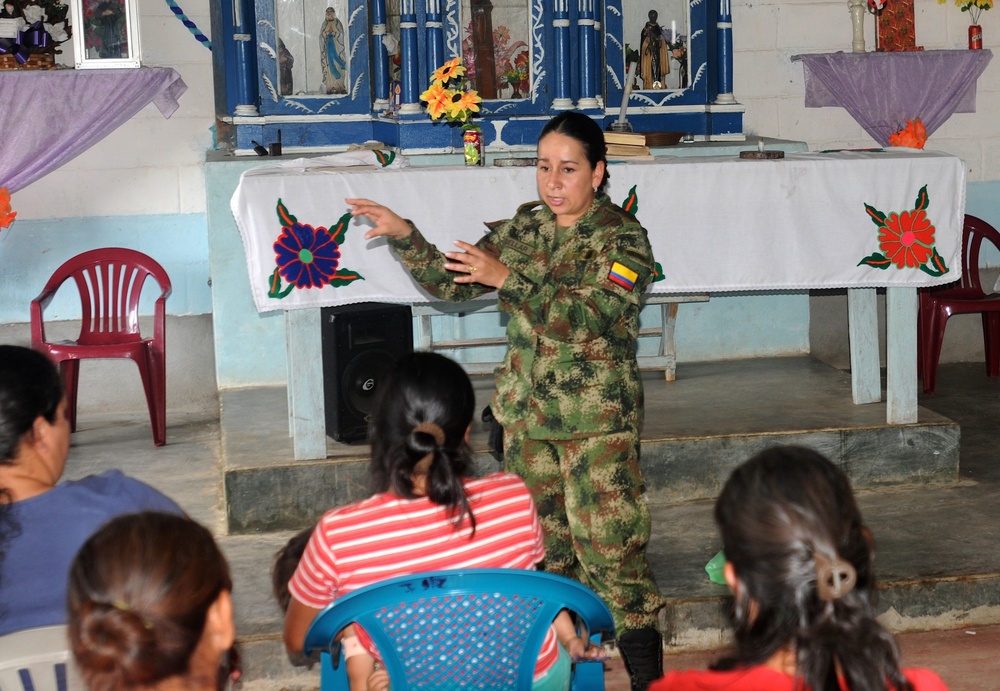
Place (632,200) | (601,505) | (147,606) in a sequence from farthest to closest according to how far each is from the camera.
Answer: (632,200) < (601,505) < (147,606)

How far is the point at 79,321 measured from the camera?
5977mm

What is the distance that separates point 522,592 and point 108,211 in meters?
4.62

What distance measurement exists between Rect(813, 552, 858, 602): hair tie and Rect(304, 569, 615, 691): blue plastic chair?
0.47 meters

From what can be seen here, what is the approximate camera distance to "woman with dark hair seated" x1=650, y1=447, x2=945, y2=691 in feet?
5.20

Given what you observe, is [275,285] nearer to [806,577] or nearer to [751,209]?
[751,209]

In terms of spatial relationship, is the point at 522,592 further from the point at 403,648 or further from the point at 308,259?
the point at 308,259

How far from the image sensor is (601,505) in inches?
120

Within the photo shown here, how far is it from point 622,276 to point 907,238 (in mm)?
2009

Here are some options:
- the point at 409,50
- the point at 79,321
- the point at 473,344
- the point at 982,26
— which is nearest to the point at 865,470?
the point at 473,344

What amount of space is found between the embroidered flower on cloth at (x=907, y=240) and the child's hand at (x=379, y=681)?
2905 mm

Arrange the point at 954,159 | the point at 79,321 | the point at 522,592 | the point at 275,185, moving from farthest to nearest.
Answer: the point at 79,321, the point at 954,159, the point at 275,185, the point at 522,592

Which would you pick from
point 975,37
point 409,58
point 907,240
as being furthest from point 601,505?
point 975,37

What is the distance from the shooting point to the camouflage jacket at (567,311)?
114 inches

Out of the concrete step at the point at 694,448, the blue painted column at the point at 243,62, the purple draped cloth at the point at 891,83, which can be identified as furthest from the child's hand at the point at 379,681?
the purple draped cloth at the point at 891,83
